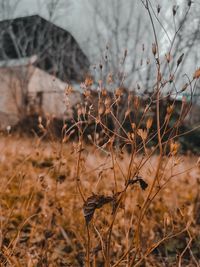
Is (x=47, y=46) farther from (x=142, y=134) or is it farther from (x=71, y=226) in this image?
(x=142, y=134)

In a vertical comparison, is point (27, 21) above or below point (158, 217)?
above

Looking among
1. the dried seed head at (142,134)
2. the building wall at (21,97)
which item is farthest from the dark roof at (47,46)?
the dried seed head at (142,134)

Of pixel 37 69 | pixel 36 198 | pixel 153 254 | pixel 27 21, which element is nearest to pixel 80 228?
pixel 153 254

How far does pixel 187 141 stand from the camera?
1488 centimetres

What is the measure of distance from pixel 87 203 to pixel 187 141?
1432 centimetres

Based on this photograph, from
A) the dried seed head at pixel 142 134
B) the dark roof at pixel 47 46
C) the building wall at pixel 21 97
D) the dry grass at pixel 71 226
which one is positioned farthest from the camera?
the building wall at pixel 21 97

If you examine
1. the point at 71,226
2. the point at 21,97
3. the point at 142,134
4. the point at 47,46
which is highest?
the point at 47,46

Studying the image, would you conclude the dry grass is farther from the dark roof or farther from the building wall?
the building wall

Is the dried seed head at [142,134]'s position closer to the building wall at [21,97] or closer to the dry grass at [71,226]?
the dry grass at [71,226]

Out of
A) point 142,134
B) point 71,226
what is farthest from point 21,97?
point 142,134

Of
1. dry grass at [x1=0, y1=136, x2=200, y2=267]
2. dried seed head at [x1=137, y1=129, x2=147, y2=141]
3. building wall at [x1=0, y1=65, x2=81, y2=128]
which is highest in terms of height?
dried seed head at [x1=137, y1=129, x2=147, y2=141]

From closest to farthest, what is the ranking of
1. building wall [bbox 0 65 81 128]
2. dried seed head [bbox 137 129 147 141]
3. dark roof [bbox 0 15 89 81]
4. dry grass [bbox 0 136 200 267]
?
dried seed head [bbox 137 129 147 141]
dry grass [bbox 0 136 200 267]
dark roof [bbox 0 15 89 81]
building wall [bbox 0 65 81 128]

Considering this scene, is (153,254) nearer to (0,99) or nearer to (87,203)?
(87,203)

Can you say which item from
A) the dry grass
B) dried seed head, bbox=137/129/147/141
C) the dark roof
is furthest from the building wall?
dried seed head, bbox=137/129/147/141
